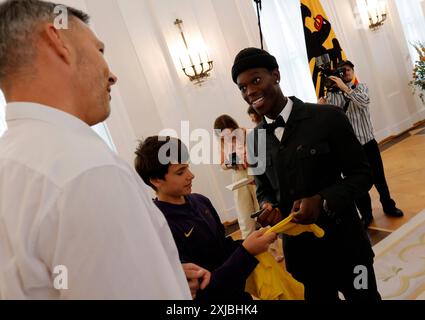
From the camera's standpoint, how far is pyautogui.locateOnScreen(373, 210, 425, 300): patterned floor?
97.3 inches

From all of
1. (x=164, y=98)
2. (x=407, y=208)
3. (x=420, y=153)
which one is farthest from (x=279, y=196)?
(x=420, y=153)

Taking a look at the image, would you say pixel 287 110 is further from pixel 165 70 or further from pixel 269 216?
pixel 165 70

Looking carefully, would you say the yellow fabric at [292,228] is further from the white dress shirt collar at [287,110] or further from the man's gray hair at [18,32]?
the man's gray hair at [18,32]

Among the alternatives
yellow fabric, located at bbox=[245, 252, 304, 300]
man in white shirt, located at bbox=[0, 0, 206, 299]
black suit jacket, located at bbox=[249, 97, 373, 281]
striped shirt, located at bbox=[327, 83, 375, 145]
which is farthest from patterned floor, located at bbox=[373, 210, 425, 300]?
man in white shirt, located at bbox=[0, 0, 206, 299]

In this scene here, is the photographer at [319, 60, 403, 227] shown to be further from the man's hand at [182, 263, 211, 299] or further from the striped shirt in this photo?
the man's hand at [182, 263, 211, 299]

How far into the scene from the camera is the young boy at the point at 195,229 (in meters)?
1.36

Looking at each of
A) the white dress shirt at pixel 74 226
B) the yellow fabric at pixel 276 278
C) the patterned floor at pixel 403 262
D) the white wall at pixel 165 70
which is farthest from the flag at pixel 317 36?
the white dress shirt at pixel 74 226

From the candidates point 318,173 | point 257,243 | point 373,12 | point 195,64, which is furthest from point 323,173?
point 373,12

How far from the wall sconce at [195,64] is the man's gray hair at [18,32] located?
15.0 ft

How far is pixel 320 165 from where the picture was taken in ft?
5.26

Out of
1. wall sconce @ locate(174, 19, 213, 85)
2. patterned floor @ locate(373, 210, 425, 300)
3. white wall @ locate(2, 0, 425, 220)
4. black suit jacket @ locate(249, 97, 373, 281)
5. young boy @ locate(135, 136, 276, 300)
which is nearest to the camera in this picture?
young boy @ locate(135, 136, 276, 300)

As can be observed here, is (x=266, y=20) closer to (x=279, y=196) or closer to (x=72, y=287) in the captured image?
(x=279, y=196)

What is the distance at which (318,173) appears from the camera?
1.61 metres

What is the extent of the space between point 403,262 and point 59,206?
3116mm
